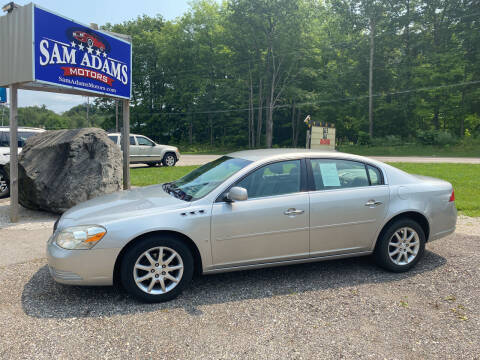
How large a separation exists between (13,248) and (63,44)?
12.5ft

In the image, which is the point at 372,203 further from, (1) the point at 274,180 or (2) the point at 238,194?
(2) the point at 238,194

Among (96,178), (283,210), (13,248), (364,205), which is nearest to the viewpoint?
(283,210)

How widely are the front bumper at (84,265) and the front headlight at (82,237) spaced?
0.15 feet

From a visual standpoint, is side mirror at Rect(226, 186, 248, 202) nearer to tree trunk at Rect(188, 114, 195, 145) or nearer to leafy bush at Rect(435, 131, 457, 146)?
leafy bush at Rect(435, 131, 457, 146)

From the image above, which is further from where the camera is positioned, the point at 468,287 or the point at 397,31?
the point at 397,31

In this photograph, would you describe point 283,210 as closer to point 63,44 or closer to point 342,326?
point 342,326

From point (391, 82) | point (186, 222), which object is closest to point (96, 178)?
point (186, 222)

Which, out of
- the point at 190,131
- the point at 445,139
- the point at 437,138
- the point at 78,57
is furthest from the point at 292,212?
the point at 190,131

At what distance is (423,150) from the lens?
29.0 m

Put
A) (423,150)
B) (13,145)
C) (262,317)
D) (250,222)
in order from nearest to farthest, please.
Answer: (262,317)
(250,222)
(13,145)
(423,150)

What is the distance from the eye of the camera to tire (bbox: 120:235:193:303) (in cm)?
350

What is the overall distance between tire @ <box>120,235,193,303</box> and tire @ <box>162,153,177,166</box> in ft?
50.8

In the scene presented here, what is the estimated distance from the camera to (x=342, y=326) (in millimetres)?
3176

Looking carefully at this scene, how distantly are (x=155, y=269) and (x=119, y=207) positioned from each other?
777 mm
